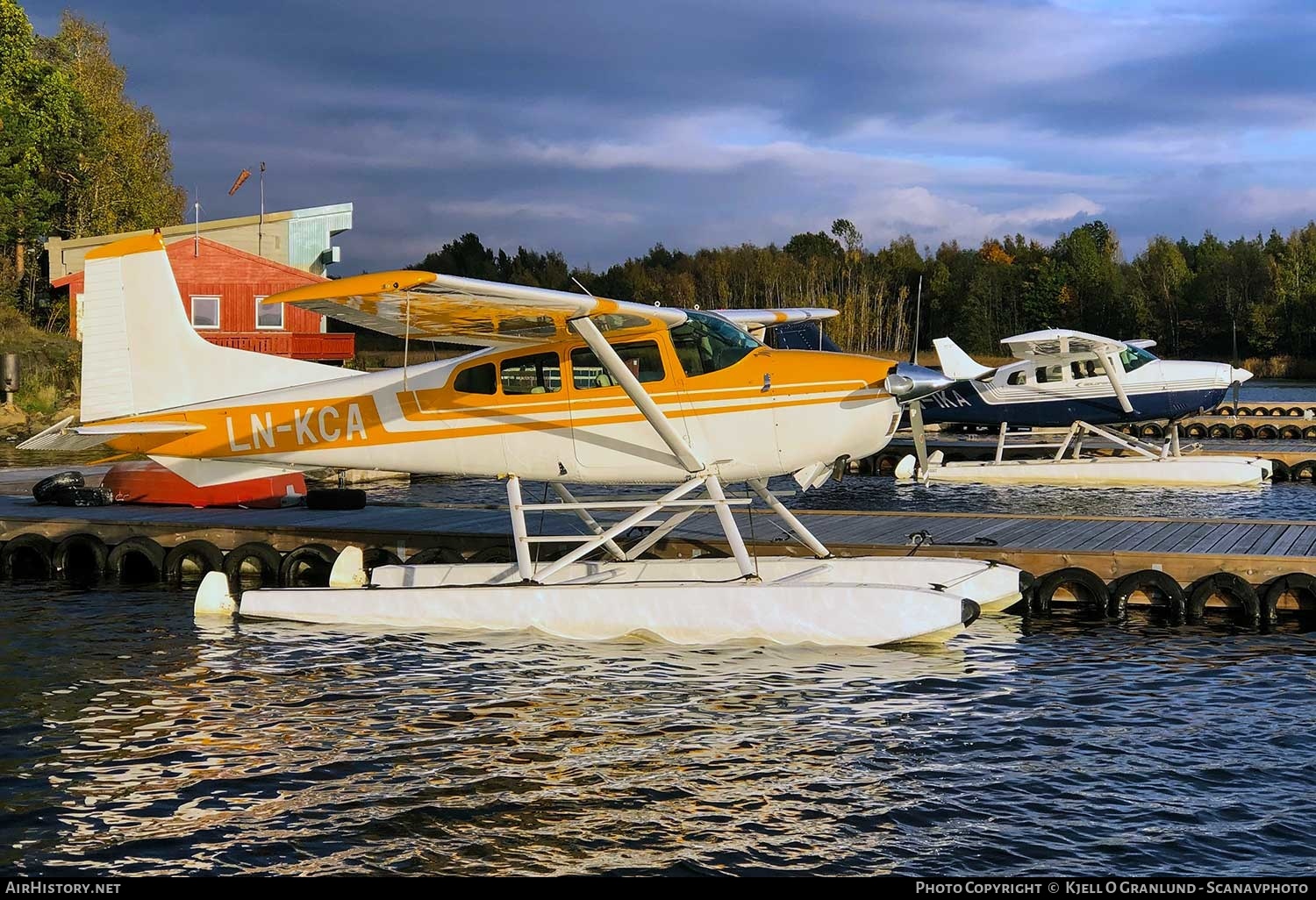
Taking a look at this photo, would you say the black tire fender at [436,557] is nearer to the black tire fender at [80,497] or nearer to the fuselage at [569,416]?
the fuselage at [569,416]

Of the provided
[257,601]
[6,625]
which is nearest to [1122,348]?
[257,601]

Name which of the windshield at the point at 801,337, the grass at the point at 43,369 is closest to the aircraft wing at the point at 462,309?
the windshield at the point at 801,337

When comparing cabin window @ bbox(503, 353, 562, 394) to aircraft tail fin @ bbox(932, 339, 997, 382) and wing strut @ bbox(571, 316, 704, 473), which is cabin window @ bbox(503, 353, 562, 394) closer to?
wing strut @ bbox(571, 316, 704, 473)

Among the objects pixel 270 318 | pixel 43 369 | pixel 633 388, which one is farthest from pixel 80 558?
pixel 43 369

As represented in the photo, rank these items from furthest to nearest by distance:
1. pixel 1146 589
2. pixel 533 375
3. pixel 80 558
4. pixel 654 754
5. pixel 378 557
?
pixel 80 558 < pixel 378 557 < pixel 1146 589 < pixel 533 375 < pixel 654 754

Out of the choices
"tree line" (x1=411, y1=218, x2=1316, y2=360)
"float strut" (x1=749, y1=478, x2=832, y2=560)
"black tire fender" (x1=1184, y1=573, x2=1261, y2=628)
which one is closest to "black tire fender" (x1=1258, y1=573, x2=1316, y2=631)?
"black tire fender" (x1=1184, y1=573, x2=1261, y2=628)

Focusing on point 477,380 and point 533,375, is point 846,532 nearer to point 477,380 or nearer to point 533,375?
point 533,375

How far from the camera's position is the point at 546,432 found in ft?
38.1

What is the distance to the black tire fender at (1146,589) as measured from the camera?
1194cm

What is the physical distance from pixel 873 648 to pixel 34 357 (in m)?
37.0

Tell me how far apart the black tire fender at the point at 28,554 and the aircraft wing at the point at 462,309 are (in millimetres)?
6835

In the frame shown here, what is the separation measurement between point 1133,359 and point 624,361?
53.2 feet

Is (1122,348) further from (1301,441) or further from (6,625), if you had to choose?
(6,625)

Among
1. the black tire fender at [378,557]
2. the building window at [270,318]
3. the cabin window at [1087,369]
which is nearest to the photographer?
the black tire fender at [378,557]
